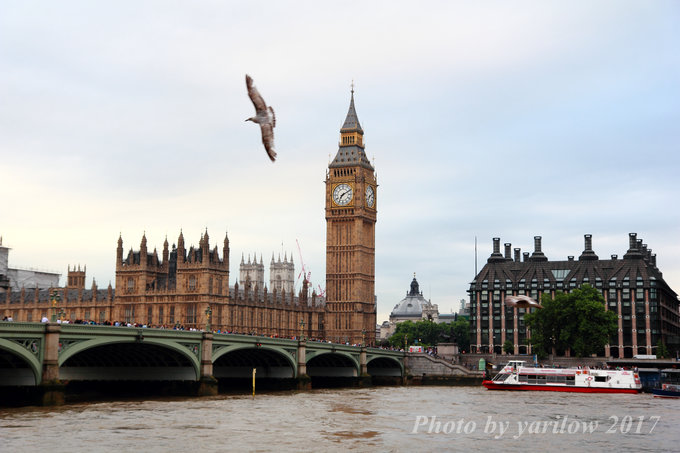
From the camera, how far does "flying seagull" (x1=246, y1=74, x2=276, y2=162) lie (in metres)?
32.4

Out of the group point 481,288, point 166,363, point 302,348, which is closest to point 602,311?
point 481,288

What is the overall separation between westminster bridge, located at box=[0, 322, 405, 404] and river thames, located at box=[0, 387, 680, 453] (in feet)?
10.7

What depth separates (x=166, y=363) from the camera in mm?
71750

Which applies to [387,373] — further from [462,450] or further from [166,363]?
[462,450]

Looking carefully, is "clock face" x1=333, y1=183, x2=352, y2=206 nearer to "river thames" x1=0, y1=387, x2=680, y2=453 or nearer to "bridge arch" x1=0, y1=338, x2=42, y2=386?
"river thames" x1=0, y1=387, x2=680, y2=453

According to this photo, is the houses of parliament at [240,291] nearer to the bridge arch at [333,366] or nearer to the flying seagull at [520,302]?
the bridge arch at [333,366]

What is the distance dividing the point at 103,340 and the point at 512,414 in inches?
1050

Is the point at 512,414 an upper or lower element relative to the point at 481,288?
lower

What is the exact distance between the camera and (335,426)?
49438 millimetres

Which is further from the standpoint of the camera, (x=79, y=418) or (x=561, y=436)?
(x=79, y=418)

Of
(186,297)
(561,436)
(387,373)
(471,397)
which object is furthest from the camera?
(186,297)

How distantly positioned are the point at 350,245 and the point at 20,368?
3807 inches

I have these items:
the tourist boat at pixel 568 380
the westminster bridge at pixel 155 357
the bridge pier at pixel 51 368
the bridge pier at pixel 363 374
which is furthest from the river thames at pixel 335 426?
the bridge pier at pixel 363 374

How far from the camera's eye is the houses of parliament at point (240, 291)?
12975 cm
